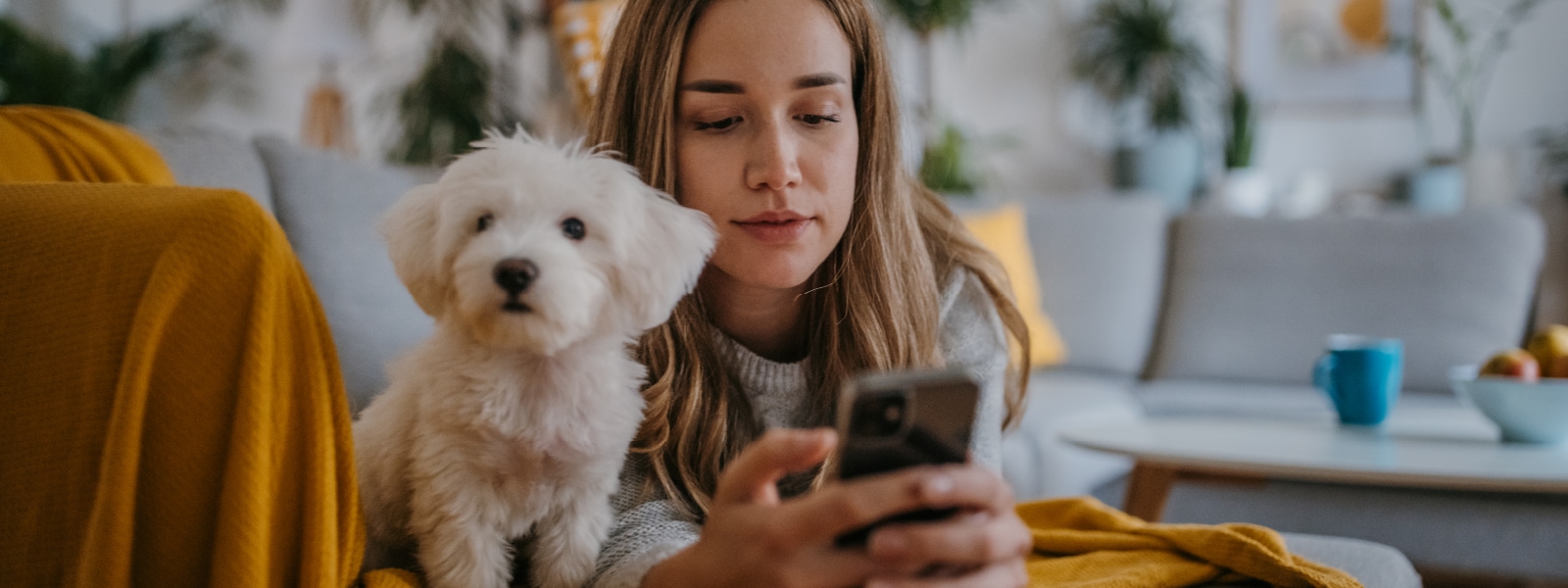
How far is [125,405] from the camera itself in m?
0.66

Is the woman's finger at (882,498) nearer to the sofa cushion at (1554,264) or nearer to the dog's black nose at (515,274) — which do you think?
the dog's black nose at (515,274)

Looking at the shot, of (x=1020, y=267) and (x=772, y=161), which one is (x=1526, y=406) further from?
(x=1020, y=267)

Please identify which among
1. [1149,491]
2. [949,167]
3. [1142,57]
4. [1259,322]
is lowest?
[1149,491]

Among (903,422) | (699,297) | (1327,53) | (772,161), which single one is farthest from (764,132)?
(1327,53)

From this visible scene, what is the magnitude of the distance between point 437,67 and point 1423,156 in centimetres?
415

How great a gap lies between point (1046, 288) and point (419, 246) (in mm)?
2860

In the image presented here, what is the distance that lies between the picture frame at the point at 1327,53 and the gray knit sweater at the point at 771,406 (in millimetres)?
3803

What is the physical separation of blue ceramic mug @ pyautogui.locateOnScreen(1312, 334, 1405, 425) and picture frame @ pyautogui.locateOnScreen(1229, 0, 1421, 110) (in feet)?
9.91

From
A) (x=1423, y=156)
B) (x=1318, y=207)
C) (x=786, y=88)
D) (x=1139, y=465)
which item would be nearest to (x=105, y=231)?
(x=786, y=88)

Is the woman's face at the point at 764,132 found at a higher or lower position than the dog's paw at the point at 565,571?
higher

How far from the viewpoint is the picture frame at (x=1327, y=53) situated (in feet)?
14.0

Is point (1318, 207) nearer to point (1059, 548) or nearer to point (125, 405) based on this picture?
point (1059, 548)

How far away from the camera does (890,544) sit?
58 cm

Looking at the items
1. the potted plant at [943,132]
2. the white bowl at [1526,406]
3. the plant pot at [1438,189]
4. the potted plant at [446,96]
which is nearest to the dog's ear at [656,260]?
the white bowl at [1526,406]
